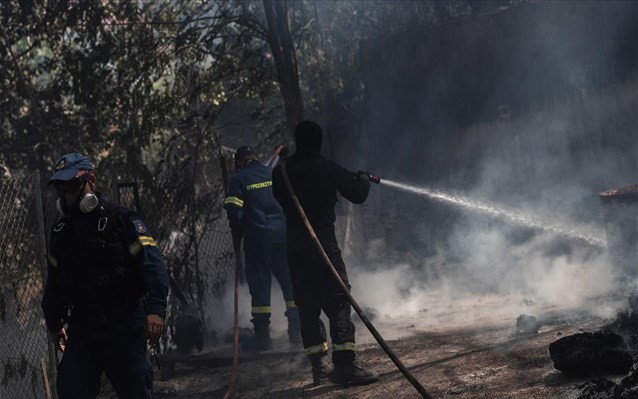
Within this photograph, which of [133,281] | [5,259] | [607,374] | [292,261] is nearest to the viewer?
[133,281]

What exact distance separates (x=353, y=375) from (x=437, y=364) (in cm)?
67

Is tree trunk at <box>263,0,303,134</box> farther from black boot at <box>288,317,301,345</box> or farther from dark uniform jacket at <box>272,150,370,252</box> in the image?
dark uniform jacket at <box>272,150,370,252</box>

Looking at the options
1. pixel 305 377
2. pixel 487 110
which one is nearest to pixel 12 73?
pixel 487 110

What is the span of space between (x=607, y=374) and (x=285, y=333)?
14.8 feet

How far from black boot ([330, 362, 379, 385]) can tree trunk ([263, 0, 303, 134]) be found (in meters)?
5.67

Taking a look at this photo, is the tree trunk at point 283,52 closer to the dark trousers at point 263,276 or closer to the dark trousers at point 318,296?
the dark trousers at point 263,276

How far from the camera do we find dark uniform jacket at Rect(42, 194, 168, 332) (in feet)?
14.2

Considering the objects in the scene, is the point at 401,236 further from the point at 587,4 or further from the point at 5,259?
the point at 5,259

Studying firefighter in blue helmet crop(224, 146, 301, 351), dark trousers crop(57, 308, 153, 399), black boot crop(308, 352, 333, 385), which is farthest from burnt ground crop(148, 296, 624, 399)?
dark trousers crop(57, 308, 153, 399)

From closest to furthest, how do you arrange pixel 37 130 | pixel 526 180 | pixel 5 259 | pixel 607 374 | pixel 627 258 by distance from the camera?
pixel 607 374 < pixel 5 259 < pixel 627 258 < pixel 526 180 < pixel 37 130

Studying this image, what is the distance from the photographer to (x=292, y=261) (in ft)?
21.4

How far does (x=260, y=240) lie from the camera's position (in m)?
8.07

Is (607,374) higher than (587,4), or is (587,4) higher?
(587,4)

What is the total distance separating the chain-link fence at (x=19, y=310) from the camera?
5.90m
